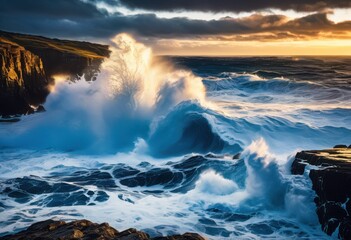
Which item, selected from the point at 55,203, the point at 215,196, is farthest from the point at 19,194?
the point at 215,196

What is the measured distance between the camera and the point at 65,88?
27234 mm

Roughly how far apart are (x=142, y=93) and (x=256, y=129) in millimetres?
6938

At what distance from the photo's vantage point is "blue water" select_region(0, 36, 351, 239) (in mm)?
10375

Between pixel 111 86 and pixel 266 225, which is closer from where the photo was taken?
pixel 266 225

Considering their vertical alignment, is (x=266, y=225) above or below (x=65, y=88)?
below

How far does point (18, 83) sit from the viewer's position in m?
28.5

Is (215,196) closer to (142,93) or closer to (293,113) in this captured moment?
(142,93)

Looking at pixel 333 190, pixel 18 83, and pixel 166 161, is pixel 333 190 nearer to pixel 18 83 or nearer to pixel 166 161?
pixel 166 161

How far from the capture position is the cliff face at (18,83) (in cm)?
2724

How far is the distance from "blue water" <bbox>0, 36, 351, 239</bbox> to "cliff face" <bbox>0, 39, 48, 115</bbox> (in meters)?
2.21

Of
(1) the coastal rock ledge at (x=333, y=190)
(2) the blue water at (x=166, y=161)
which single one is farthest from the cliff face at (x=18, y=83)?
(1) the coastal rock ledge at (x=333, y=190)

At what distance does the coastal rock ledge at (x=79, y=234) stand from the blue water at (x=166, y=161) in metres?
1.97

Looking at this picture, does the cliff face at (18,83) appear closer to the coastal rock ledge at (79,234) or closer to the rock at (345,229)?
the coastal rock ledge at (79,234)

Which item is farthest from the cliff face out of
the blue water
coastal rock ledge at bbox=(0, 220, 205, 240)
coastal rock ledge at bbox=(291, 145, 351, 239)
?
coastal rock ledge at bbox=(291, 145, 351, 239)
